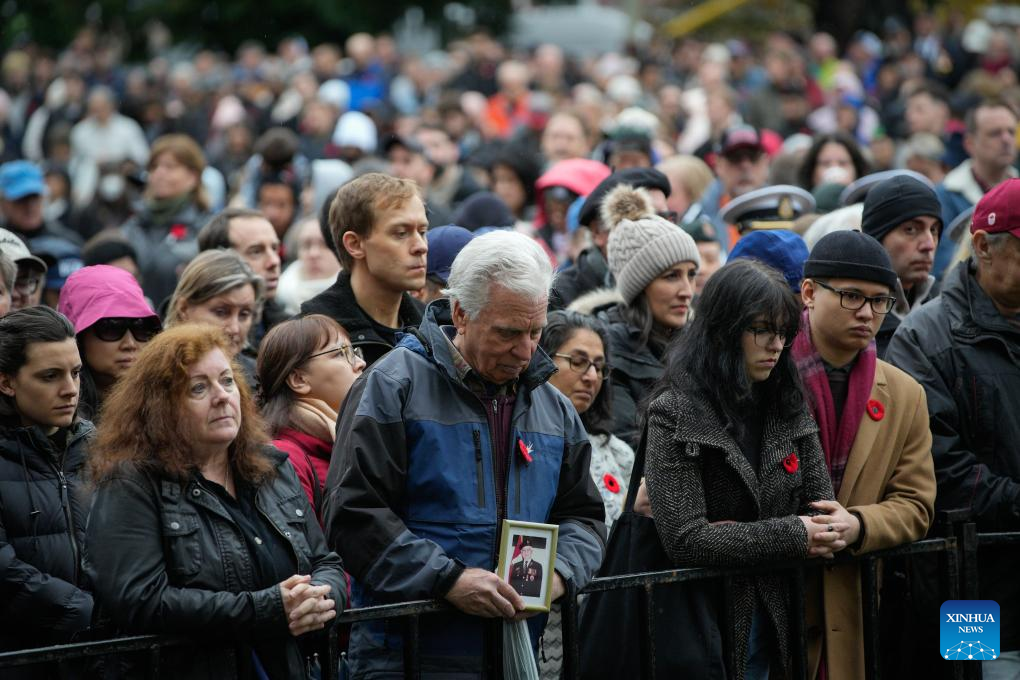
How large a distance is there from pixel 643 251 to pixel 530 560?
7.18ft

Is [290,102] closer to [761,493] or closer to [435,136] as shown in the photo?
[435,136]

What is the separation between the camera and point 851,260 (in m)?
5.02

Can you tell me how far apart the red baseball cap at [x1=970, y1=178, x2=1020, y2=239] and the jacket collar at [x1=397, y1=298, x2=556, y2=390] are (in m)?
2.17

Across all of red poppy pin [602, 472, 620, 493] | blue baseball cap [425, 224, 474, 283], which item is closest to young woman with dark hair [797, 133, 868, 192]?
blue baseball cap [425, 224, 474, 283]

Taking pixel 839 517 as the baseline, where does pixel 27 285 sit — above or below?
above

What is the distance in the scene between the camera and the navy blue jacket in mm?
3986

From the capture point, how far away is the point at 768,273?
475cm

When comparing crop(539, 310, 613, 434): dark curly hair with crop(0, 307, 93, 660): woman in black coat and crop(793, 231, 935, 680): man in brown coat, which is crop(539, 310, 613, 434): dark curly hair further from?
crop(0, 307, 93, 660): woman in black coat

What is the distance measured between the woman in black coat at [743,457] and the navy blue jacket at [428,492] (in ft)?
1.39

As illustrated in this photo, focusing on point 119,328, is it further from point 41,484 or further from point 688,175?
point 688,175

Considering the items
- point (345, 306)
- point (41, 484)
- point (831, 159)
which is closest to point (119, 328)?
point (345, 306)

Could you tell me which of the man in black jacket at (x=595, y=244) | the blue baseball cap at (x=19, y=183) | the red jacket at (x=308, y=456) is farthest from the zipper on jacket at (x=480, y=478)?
the blue baseball cap at (x=19, y=183)

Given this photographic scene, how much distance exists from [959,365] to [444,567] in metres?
2.43

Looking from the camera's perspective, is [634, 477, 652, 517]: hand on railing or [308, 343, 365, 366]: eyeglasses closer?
[634, 477, 652, 517]: hand on railing
